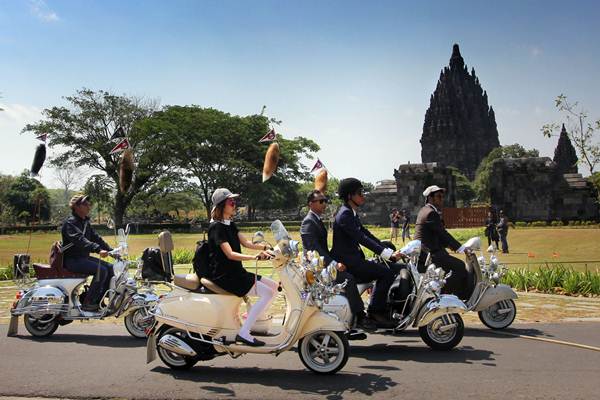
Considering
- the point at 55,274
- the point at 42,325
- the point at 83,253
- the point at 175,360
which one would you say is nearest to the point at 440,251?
the point at 175,360

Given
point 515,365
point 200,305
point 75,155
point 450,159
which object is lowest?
point 515,365

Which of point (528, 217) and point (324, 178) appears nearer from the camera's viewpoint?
point (324, 178)

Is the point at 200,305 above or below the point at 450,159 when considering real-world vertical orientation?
below

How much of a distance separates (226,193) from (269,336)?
1.46 metres

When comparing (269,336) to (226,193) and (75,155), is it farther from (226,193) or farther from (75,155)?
(75,155)

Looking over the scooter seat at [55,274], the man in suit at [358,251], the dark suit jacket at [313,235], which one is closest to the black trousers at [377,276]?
the man in suit at [358,251]

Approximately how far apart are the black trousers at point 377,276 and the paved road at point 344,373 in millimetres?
554

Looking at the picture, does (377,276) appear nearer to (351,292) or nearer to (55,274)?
(351,292)

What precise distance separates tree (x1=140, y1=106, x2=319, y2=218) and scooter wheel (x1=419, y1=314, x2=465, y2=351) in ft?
157

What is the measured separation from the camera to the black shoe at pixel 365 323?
6922 mm

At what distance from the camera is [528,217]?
128 ft

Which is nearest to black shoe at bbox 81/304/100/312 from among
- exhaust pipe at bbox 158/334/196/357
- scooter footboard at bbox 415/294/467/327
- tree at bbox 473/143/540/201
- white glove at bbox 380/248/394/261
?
exhaust pipe at bbox 158/334/196/357

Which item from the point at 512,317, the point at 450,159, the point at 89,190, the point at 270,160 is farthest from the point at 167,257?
the point at 450,159

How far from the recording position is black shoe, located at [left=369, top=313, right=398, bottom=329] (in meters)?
6.85
